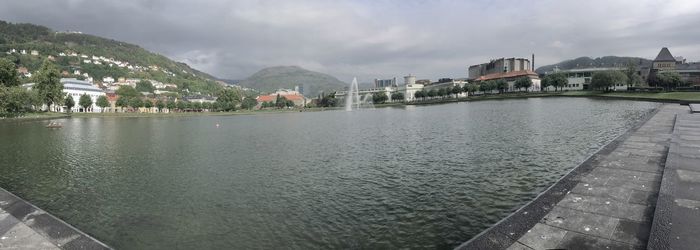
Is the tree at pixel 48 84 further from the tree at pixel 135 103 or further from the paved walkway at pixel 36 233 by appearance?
the paved walkway at pixel 36 233

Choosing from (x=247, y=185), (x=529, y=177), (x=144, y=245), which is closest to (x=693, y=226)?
(x=529, y=177)

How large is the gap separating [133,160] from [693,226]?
28.6 meters

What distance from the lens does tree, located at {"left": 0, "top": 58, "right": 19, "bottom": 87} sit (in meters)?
86.8

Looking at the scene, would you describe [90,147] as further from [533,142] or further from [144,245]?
[533,142]

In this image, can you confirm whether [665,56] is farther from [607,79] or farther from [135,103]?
[135,103]

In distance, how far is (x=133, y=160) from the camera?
25.7 metres

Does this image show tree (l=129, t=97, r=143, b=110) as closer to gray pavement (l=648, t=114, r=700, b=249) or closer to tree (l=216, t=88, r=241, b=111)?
tree (l=216, t=88, r=241, b=111)

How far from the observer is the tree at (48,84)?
100438 mm

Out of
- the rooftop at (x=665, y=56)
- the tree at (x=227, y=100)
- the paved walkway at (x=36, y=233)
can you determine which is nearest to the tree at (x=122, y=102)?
the tree at (x=227, y=100)

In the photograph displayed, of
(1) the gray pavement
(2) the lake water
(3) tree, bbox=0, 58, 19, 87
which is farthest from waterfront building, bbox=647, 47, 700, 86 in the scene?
(3) tree, bbox=0, 58, 19, 87

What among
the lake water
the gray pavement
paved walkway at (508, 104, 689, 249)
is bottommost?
the lake water

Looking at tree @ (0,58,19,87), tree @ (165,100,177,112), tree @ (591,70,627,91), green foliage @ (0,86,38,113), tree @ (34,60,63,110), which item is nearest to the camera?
green foliage @ (0,86,38,113)

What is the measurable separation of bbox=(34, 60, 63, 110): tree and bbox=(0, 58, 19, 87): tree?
7962mm

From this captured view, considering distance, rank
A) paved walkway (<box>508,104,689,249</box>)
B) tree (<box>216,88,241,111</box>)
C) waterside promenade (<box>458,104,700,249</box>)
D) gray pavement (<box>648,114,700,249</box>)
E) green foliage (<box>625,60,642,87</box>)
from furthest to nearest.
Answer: tree (<box>216,88,241,111</box>) → green foliage (<box>625,60,642,87</box>) → paved walkway (<box>508,104,689,249</box>) → waterside promenade (<box>458,104,700,249</box>) → gray pavement (<box>648,114,700,249</box>)
